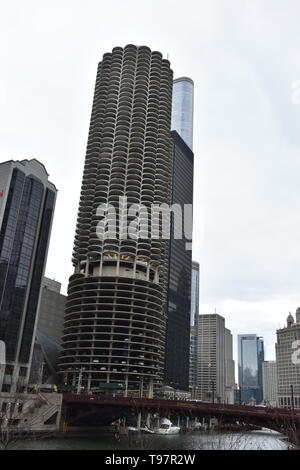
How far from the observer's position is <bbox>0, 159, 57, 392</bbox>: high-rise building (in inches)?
5606

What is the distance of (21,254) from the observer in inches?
5950

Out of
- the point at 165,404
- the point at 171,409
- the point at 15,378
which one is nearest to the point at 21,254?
the point at 15,378

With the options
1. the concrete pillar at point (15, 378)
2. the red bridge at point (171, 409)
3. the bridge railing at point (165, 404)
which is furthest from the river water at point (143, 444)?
the concrete pillar at point (15, 378)

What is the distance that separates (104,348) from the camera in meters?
171

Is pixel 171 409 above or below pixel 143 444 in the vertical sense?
above

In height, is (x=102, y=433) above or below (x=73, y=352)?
below

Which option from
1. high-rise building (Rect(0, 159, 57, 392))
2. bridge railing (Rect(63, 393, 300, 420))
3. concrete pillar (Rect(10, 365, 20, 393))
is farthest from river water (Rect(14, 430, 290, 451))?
high-rise building (Rect(0, 159, 57, 392))

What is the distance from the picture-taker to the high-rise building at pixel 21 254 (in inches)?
5606

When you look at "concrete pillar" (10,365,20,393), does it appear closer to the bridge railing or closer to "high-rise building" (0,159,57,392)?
"high-rise building" (0,159,57,392)

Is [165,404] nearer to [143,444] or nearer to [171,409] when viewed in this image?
[171,409]

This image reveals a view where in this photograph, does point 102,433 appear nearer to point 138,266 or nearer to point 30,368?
point 30,368

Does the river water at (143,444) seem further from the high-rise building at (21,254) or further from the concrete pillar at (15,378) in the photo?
the high-rise building at (21,254)
